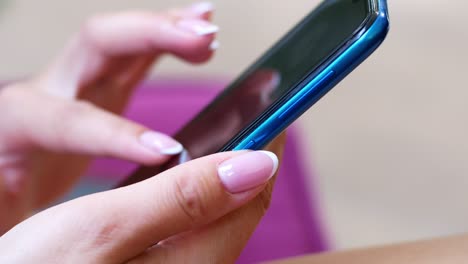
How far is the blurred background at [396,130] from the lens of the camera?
3.00 feet

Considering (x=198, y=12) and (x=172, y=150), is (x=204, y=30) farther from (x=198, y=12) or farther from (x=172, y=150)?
(x=172, y=150)

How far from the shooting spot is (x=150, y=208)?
271 millimetres

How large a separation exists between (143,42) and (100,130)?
0.38 ft

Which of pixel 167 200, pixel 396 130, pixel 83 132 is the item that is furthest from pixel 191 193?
pixel 396 130

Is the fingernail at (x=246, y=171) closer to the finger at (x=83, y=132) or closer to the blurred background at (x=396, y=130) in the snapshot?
the finger at (x=83, y=132)

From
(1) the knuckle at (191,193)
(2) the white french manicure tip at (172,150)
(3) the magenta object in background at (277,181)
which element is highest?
(1) the knuckle at (191,193)

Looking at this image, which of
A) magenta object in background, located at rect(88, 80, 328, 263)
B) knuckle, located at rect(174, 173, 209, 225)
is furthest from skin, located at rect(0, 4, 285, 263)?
magenta object in background, located at rect(88, 80, 328, 263)

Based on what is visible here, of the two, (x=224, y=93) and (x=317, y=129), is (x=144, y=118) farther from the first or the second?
(x=224, y=93)

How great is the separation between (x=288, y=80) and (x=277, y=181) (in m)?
0.51

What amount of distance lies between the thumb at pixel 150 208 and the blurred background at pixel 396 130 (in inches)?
24.5

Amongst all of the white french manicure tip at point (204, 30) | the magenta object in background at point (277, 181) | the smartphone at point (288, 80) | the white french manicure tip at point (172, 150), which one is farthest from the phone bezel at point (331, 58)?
the magenta object in background at point (277, 181)

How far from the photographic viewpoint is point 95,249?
28 centimetres

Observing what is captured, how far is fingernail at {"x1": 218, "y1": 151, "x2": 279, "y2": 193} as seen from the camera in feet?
0.89

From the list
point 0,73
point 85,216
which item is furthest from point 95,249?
point 0,73
